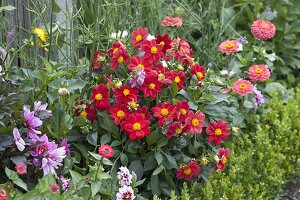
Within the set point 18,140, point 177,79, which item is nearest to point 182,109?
point 177,79

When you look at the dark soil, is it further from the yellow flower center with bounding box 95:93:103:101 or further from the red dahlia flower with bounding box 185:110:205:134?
the yellow flower center with bounding box 95:93:103:101

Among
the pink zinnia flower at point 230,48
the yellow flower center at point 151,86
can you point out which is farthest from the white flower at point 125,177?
the pink zinnia flower at point 230,48

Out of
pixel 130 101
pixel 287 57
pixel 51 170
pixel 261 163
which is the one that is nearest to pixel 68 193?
pixel 51 170

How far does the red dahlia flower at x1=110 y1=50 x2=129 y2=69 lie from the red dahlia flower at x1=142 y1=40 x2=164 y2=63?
10cm

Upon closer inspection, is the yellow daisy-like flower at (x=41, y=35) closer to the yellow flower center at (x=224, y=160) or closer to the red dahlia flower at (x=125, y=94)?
the red dahlia flower at (x=125, y=94)

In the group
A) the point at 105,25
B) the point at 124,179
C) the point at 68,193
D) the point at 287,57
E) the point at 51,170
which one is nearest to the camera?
the point at 68,193

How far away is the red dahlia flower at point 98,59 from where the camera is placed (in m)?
3.16

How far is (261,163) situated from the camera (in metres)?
3.65

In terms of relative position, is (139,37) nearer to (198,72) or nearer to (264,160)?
(198,72)

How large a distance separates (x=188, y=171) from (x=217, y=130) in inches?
9.7

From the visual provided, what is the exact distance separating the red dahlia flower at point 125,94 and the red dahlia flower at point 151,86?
5cm

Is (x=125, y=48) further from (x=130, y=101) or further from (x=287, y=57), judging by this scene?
(x=287, y=57)

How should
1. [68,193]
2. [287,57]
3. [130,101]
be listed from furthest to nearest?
[287,57], [130,101], [68,193]

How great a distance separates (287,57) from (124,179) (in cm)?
285
